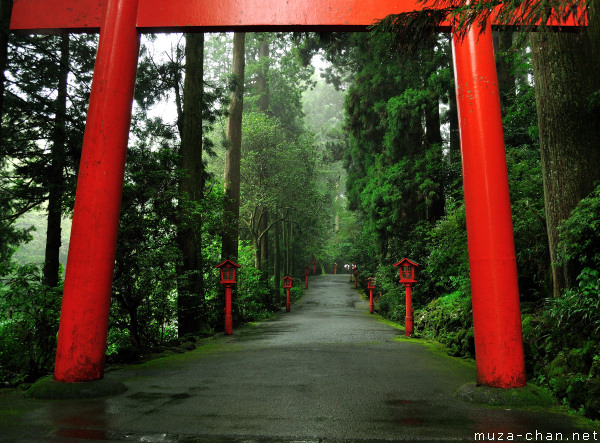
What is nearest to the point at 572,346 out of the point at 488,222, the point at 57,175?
the point at 488,222

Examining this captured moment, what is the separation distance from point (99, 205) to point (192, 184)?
17.0 feet

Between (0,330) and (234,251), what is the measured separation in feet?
26.6

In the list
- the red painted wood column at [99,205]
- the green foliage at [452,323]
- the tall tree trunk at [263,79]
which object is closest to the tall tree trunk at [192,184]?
the red painted wood column at [99,205]

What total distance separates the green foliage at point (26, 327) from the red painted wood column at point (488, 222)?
4605 mm

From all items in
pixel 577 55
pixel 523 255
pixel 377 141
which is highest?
pixel 377 141

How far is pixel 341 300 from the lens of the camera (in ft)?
88.0

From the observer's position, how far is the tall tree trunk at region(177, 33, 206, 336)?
8.64m

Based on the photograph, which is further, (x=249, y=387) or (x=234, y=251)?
(x=234, y=251)

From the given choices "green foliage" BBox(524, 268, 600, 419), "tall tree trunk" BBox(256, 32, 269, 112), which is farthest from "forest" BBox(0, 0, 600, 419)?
"tall tree trunk" BBox(256, 32, 269, 112)

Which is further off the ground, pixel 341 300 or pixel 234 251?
pixel 234 251

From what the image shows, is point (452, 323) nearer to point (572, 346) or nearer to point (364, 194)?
point (572, 346)

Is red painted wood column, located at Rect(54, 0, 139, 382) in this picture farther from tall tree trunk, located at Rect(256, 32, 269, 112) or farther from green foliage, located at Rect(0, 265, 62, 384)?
tall tree trunk, located at Rect(256, 32, 269, 112)

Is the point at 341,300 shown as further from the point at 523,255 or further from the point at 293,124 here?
the point at 523,255

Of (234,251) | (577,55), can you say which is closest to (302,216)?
(234,251)
